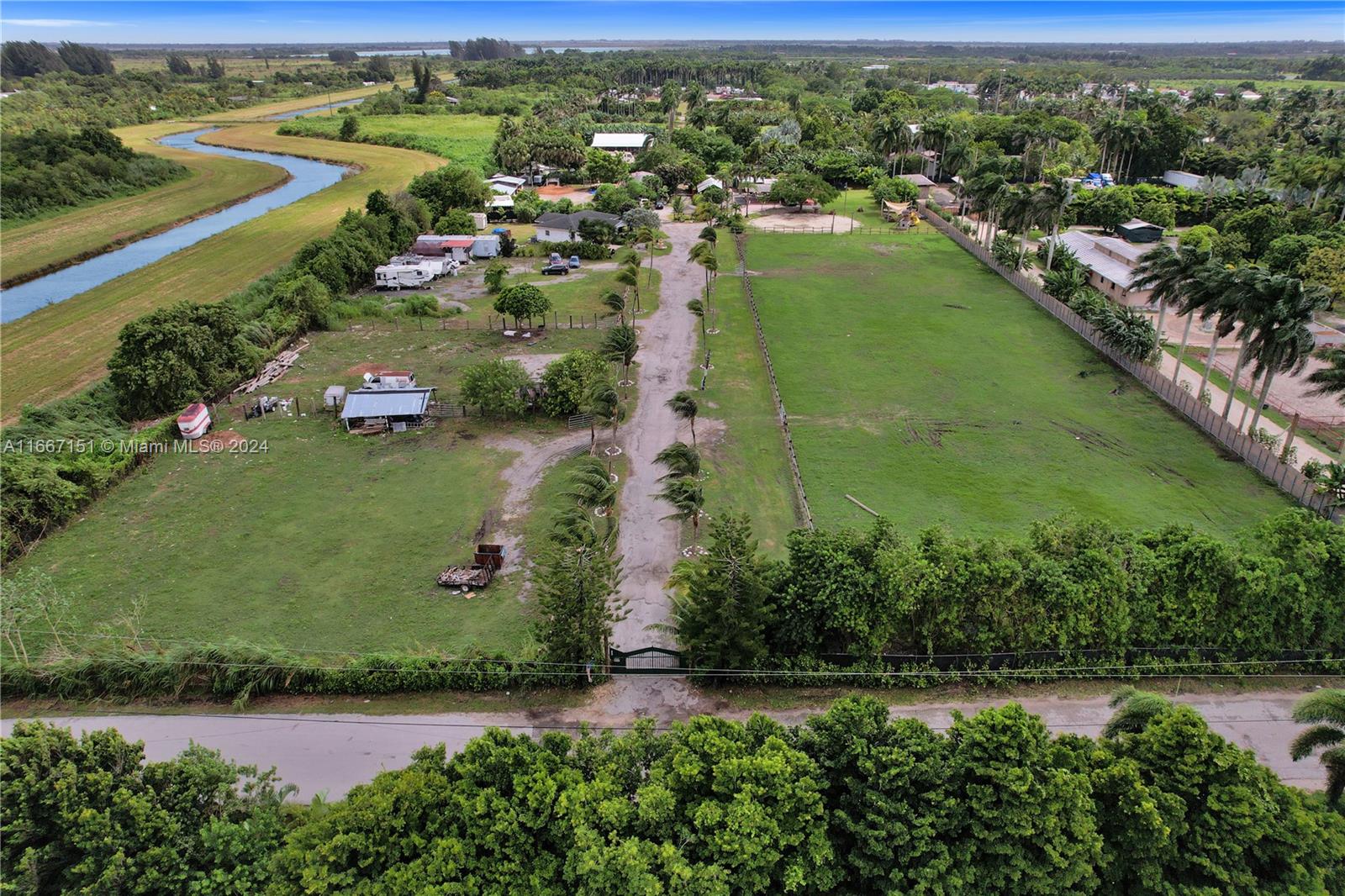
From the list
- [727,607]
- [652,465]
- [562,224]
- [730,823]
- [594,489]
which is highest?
[562,224]

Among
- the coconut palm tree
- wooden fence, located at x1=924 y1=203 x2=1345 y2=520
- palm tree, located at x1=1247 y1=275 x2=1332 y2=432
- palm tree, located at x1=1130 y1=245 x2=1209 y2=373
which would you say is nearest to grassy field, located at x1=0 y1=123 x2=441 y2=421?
the coconut palm tree

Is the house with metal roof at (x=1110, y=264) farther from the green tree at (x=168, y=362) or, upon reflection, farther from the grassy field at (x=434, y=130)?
the grassy field at (x=434, y=130)

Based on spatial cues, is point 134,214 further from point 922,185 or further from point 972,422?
point 922,185

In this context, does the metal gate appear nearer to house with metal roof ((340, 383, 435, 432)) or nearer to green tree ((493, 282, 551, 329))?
house with metal roof ((340, 383, 435, 432))

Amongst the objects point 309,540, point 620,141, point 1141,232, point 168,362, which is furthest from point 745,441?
point 620,141

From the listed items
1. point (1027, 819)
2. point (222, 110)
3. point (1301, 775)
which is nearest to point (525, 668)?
point (1027, 819)

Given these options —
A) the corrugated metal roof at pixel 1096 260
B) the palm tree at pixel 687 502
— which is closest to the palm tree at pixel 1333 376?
the corrugated metal roof at pixel 1096 260

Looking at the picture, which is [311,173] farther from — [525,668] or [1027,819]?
[1027,819]
